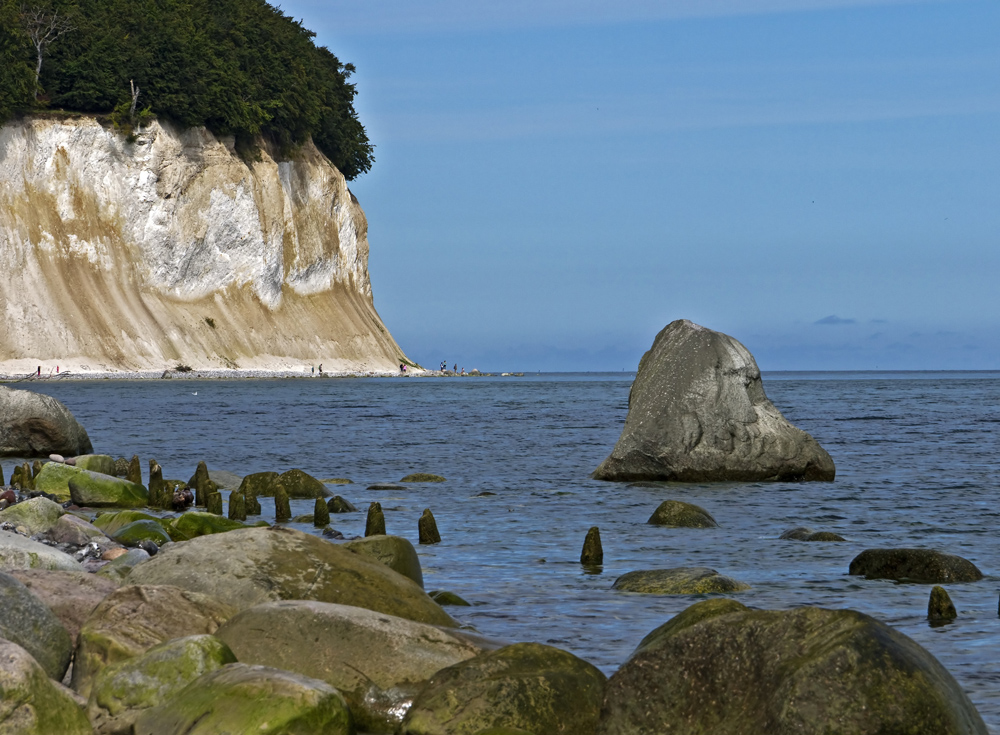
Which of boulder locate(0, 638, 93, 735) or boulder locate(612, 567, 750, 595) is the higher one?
boulder locate(0, 638, 93, 735)

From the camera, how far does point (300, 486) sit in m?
21.5

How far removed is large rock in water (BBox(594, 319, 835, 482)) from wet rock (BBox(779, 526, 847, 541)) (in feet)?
21.7

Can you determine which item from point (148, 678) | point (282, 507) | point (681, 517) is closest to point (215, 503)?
point (282, 507)

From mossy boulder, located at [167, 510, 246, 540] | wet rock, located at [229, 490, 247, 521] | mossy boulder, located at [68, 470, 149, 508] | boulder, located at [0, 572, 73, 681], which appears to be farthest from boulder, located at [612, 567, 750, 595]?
mossy boulder, located at [68, 470, 149, 508]

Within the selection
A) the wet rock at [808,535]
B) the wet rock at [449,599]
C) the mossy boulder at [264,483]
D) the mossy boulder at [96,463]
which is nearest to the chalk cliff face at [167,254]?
the mossy boulder at [96,463]

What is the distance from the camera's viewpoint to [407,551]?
11.8 m

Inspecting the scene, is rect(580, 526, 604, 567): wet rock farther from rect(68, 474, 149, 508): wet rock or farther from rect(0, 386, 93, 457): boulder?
rect(0, 386, 93, 457): boulder

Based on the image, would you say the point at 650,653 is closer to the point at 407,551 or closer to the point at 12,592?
the point at 12,592

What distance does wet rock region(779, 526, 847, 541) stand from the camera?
1584 cm

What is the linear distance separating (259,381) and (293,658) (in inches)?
3643

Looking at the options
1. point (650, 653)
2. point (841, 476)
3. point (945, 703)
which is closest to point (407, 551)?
point (650, 653)

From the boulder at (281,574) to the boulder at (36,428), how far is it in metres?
19.8

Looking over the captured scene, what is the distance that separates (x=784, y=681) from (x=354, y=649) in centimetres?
314

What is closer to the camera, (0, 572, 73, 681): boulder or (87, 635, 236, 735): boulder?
(87, 635, 236, 735): boulder
